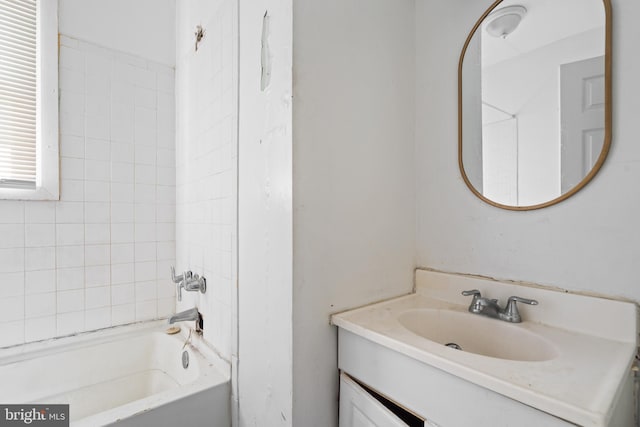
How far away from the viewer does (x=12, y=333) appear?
151 cm

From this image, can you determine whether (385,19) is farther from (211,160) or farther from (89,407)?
(89,407)

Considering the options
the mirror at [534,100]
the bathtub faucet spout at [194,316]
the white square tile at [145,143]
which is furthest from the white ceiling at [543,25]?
the white square tile at [145,143]

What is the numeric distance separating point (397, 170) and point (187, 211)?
131cm

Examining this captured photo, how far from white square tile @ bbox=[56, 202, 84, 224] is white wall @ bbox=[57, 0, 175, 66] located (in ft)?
3.16

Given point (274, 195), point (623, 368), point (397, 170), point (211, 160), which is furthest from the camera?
point (211, 160)

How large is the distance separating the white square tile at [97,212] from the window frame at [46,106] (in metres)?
0.15

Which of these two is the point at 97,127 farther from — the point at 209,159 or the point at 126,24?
the point at 209,159

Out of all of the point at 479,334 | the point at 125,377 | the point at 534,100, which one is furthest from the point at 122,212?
the point at 534,100

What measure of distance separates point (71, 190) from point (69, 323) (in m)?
0.75

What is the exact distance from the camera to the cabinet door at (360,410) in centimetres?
77

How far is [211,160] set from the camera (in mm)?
1516

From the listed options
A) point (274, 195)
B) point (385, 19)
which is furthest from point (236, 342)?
point (385, 19)

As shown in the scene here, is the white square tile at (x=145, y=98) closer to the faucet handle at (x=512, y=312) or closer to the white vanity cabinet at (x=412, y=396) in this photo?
the white vanity cabinet at (x=412, y=396)

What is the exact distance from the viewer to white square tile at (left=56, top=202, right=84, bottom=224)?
1.62m
